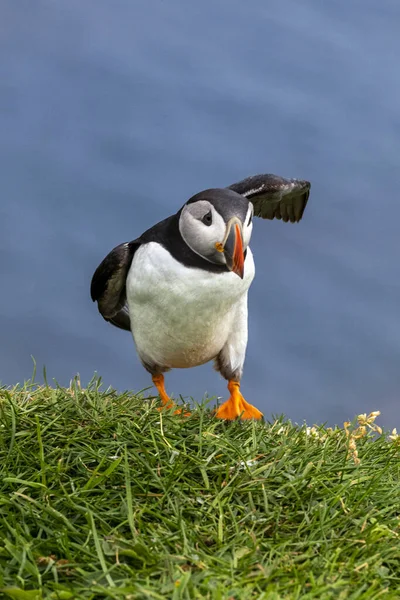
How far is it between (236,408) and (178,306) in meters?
0.84

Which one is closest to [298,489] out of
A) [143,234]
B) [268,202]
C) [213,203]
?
[213,203]

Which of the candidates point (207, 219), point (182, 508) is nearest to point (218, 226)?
point (207, 219)

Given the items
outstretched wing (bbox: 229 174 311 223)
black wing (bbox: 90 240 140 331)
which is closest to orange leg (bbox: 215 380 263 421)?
black wing (bbox: 90 240 140 331)

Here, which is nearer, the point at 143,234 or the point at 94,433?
the point at 94,433

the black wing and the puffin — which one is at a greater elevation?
the black wing

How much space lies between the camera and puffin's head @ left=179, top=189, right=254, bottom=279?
5.32m

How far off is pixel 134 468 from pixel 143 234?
2.48m

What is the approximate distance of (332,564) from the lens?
12.2 feet

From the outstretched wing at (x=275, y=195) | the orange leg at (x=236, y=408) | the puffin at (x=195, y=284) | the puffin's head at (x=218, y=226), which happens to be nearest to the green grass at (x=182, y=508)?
the orange leg at (x=236, y=408)

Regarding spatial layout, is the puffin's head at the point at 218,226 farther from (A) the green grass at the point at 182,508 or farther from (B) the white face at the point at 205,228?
(A) the green grass at the point at 182,508

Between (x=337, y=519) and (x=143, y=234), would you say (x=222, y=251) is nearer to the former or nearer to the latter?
(x=143, y=234)

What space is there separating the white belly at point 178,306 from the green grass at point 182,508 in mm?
923

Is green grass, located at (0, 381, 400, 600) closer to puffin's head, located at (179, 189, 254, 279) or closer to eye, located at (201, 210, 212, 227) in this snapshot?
puffin's head, located at (179, 189, 254, 279)

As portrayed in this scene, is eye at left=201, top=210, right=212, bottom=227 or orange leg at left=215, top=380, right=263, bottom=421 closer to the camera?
eye at left=201, top=210, right=212, bottom=227
